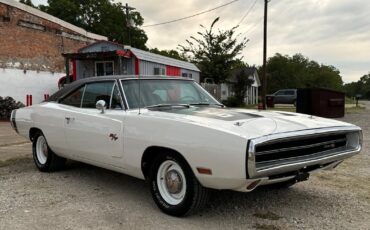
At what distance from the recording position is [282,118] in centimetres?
464

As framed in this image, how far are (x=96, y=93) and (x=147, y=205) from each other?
1797 millimetres

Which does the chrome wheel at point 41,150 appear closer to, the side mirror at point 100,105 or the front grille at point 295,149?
the side mirror at point 100,105

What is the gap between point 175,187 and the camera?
459 centimetres

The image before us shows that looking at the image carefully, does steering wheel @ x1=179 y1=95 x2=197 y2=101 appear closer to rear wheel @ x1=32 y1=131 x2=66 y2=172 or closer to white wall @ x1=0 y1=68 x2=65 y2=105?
rear wheel @ x1=32 y1=131 x2=66 y2=172

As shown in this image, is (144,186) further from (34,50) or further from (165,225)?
(34,50)

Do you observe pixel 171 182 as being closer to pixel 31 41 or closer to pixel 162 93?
pixel 162 93

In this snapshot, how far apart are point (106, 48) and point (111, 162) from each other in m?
17.3

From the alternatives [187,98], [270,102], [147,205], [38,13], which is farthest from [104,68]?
[147,205]

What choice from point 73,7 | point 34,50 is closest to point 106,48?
point 34,50

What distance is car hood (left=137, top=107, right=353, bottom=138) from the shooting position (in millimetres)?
4031

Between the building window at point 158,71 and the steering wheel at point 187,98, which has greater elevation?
the building window at point 158,71

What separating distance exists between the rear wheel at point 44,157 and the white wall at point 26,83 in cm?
1553

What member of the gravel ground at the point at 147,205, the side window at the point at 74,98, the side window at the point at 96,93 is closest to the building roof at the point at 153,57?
the side window at the point at 74,98

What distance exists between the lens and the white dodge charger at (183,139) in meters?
3.98
